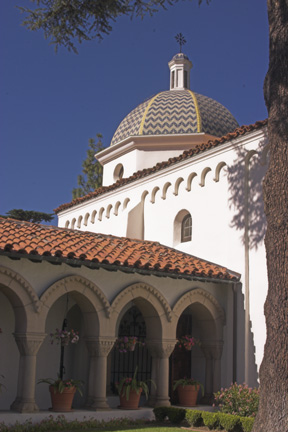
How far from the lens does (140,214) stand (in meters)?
19.7

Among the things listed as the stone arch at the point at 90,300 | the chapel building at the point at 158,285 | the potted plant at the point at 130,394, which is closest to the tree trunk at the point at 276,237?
the chapel building at the point at 158,285

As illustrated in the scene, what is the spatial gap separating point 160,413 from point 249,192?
20.5 ft

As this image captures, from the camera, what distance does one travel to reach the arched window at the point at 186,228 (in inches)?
709

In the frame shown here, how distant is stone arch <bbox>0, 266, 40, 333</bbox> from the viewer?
1243cm

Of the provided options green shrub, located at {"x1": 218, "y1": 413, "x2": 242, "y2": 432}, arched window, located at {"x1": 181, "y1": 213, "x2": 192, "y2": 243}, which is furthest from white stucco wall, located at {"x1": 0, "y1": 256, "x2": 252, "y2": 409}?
green shrub, located at {"x1": 218, "y1": 413, "x2": 242, "y2": 432}

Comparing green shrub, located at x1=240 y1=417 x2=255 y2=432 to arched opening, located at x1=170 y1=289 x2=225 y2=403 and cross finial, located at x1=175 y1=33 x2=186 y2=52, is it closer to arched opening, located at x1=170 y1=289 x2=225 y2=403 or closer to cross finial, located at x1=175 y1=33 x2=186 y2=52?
arched opening, located at x1=170 y1=289 x2=225 y2=403

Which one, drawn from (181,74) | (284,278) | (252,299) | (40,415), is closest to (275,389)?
(284,278)

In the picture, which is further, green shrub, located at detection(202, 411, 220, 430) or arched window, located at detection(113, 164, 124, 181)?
arched window, located at detection(113, 164, 124, 181)

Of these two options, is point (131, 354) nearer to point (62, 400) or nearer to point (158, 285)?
point (158, 285)

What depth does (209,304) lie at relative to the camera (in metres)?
15.6

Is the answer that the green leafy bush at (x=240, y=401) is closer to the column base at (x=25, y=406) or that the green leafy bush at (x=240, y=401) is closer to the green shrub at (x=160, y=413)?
the green shrub at (x=160, y=413)

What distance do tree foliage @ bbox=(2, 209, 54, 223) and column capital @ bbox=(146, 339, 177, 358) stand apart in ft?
88.1

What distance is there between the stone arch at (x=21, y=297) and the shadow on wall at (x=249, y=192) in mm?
6086

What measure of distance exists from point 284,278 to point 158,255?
7398 millimetres
